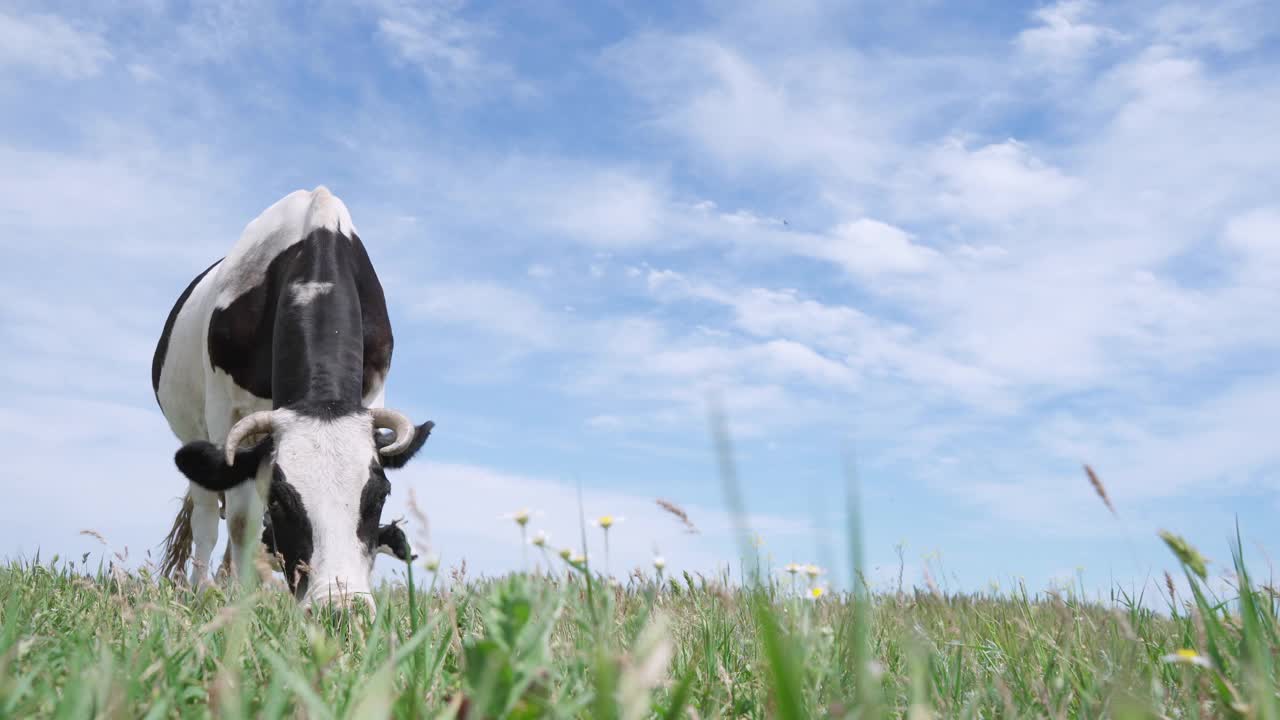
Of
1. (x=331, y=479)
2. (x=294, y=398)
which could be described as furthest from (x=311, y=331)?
(x=331, y=479)


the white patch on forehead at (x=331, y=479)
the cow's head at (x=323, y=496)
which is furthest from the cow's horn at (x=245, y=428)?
the white patch on forehead at (x=331, y=479)

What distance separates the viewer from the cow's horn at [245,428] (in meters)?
7.55

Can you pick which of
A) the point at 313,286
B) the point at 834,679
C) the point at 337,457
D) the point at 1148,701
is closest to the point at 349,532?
the point at 337,457

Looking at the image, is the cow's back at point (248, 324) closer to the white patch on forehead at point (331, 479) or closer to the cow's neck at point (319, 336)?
the cow's neck at point (319, 336)

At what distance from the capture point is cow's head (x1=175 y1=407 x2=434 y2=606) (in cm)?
618

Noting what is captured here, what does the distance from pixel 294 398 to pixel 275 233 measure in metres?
2.89

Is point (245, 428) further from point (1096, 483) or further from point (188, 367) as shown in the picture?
point (1096, 483)

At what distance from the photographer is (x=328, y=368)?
26.2 ft

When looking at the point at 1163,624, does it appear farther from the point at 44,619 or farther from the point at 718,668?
the point at 44,619

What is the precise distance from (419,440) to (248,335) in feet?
8.14

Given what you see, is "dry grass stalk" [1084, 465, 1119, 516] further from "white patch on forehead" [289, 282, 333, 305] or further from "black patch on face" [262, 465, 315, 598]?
"white patch on forehead" [289, 282, 333, 305]

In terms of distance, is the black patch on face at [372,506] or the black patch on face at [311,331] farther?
the black patch on face at [311,331]

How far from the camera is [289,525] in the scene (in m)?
6.52

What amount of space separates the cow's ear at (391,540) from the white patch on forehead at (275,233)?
4.01 m
